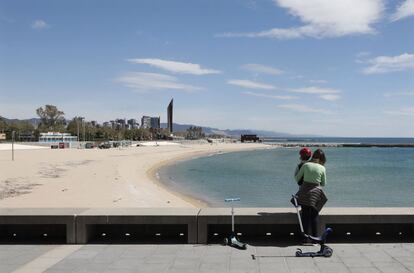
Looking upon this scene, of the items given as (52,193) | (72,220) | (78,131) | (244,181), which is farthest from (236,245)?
(78,131)

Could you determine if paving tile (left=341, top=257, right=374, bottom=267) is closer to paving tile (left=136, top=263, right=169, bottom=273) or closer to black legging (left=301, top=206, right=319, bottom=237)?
black legging (left=301, top=206, right=319, bottom=237)

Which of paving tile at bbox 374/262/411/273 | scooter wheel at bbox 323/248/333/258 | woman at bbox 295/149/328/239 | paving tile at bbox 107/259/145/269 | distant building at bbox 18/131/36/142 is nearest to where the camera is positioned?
paving tile at bbox 374/262/411/273

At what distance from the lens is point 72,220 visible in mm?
7551

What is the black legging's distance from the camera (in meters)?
Result: 7.27

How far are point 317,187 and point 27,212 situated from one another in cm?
482

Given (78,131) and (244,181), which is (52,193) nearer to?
(244,181)

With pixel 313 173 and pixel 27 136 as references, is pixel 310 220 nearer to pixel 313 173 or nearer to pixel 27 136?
pixel 313 173

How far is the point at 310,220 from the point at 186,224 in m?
2.00

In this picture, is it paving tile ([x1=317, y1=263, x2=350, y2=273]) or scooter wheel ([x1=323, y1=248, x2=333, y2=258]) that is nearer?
paving tile ([x1=317, y1=263, x2=350, y2=273])

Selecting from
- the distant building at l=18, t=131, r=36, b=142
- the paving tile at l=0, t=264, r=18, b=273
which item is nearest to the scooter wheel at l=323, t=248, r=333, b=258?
the paving tile at l=0, t=264, r=18, b=273

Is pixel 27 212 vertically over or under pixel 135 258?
over

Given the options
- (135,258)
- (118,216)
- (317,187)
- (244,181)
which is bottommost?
(244,181)

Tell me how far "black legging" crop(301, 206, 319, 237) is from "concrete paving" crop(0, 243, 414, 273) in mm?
269

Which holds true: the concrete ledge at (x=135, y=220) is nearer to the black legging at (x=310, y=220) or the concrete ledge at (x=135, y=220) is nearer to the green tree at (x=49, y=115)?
the black legging at (x=310, y=220)
